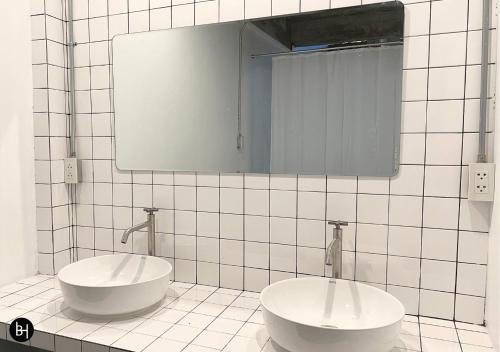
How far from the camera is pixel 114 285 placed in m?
1.31

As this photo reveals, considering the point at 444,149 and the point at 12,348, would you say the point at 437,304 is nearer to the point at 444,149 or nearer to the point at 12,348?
the point at 444,149

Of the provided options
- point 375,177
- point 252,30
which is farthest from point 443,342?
point 252,30

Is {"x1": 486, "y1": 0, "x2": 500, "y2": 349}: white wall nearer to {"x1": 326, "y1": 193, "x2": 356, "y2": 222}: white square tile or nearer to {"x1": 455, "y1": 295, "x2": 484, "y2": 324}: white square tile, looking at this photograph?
{"x1": 455, "y1": 295, "x2": 484, "y2": 324}: white square tile

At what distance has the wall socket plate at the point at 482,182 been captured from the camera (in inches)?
47.1

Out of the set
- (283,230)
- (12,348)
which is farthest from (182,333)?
(12,348)

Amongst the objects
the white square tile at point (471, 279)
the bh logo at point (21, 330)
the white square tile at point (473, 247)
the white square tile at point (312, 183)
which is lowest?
the bh logo at point (21, 330)

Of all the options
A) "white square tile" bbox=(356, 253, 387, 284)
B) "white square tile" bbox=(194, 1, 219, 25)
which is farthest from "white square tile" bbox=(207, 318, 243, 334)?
"white square tile" bbox=(194, 1, 219, 25)

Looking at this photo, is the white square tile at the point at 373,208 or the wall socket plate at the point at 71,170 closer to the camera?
the white square tile at the point at 373,208

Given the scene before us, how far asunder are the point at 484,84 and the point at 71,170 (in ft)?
5.54

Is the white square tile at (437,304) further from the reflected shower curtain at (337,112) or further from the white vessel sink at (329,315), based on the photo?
the reflected shower curtain at (337,112)

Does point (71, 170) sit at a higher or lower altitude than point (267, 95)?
lower

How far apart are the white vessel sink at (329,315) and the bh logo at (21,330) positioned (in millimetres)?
780

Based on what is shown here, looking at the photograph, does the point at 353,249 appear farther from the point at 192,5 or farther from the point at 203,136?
the point at 192,5

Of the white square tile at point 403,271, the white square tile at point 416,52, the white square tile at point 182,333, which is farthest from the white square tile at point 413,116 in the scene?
the white square tile at point 182,333
